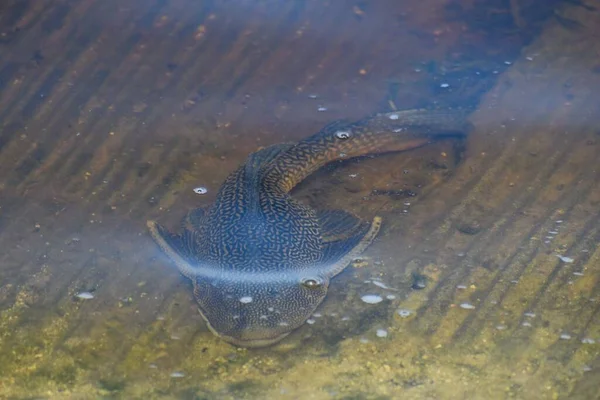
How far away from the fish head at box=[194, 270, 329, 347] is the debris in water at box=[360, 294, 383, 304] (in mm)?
321

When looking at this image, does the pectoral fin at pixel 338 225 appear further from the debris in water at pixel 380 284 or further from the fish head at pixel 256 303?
the fish head at pixel 256 303

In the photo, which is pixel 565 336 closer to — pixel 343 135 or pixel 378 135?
pixel 378 135

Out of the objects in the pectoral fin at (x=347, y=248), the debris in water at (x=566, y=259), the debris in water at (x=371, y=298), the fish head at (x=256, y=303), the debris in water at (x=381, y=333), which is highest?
the fish head at (x=256, y=303)

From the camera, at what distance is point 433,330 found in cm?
506

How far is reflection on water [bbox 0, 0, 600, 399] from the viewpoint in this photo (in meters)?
4.76

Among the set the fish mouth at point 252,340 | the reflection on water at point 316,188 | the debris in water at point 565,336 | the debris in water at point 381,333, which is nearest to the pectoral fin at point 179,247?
the reflection on water at point 316,188

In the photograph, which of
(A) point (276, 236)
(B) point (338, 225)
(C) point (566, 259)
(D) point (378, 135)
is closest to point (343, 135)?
(D) point (378, 135)

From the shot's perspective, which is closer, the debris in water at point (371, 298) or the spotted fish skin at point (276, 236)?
the spotted fish skin at point (276, 236)

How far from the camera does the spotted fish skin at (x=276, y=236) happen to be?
4.87m

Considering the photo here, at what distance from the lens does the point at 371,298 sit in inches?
211

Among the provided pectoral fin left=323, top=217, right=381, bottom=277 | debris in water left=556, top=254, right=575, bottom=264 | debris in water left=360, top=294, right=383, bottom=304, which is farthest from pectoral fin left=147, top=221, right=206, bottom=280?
debris in water left=556, top=254, right=575, bottom=264

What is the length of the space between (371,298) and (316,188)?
166cm

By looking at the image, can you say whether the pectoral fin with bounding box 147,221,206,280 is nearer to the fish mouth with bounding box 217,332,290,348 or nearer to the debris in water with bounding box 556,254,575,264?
the fish mouth with bounding box 217,332,290,348

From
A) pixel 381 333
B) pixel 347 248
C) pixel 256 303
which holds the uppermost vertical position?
pixel 256 303
